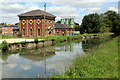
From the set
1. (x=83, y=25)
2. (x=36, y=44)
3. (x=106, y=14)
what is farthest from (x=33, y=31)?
(x=106, y=14)

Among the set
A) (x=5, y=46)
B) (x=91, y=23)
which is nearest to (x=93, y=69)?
(x=5, y=46)

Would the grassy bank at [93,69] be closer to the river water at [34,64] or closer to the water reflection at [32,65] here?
the river water at [34,64]

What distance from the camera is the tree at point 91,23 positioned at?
70.6 metres

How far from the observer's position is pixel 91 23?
71188 mm

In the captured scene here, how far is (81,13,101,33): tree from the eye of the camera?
232 ft

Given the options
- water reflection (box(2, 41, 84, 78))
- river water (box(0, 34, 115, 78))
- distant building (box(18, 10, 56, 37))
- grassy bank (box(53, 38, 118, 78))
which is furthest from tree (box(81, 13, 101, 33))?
grassy bank (box(53, 38, 118, 78))

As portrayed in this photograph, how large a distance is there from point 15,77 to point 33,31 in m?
34.0

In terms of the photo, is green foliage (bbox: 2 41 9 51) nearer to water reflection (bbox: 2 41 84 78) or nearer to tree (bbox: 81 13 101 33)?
water reflection (bbox: 2 41 84 78)

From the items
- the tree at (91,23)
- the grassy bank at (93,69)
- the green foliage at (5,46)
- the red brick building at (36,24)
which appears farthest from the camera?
the tree at (91,23)

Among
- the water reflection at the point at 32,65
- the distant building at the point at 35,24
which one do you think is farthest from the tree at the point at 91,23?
the water reflection at the point at 32,65

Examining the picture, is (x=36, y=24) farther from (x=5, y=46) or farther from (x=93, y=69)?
(x=93, y=69)

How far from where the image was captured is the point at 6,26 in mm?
74312

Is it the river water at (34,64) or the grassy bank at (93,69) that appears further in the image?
the river water at (34,64)

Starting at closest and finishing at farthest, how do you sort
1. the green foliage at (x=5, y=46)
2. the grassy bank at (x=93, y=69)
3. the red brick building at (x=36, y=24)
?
1. the grassy bank at (x=93, y=69)
2. the green foliage at (x=5, y=46)
3. the red brick building at (x=36, y=24)
